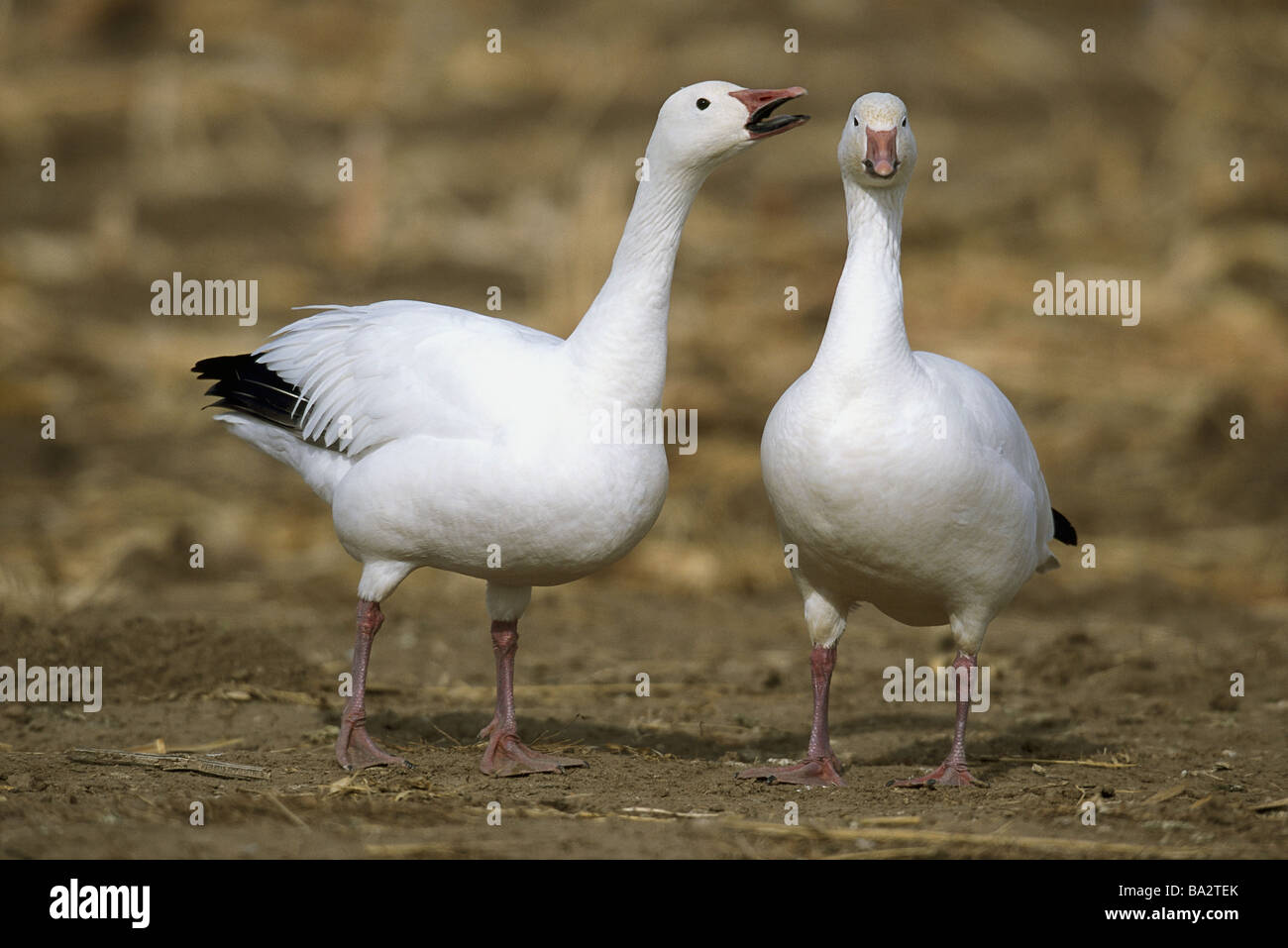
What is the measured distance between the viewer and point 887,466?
5418 millimetres

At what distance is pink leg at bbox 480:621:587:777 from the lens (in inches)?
237

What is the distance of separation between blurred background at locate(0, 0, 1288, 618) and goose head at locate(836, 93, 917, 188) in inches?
187

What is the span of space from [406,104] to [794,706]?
11.4 meters

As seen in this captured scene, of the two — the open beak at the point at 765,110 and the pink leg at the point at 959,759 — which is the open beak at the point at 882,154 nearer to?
the open beak at the point at 765,110

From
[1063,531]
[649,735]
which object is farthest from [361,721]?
[1063,531]

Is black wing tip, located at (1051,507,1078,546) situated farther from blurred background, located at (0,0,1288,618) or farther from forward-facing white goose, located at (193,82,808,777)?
blurred background, located at (0,0,1288,618)

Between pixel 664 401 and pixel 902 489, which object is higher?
pixel 664 401

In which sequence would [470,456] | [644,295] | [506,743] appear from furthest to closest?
[506,743]
[644,295]
[470,456]

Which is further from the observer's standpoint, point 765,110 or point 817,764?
point 817,764

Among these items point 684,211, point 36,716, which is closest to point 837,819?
point 684,211

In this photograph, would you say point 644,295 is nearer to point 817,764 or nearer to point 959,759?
point 817,764

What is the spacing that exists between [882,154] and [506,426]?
161 centimetres

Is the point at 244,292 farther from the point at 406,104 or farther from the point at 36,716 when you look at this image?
the point at 36,716

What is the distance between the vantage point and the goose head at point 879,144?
5551 mm
